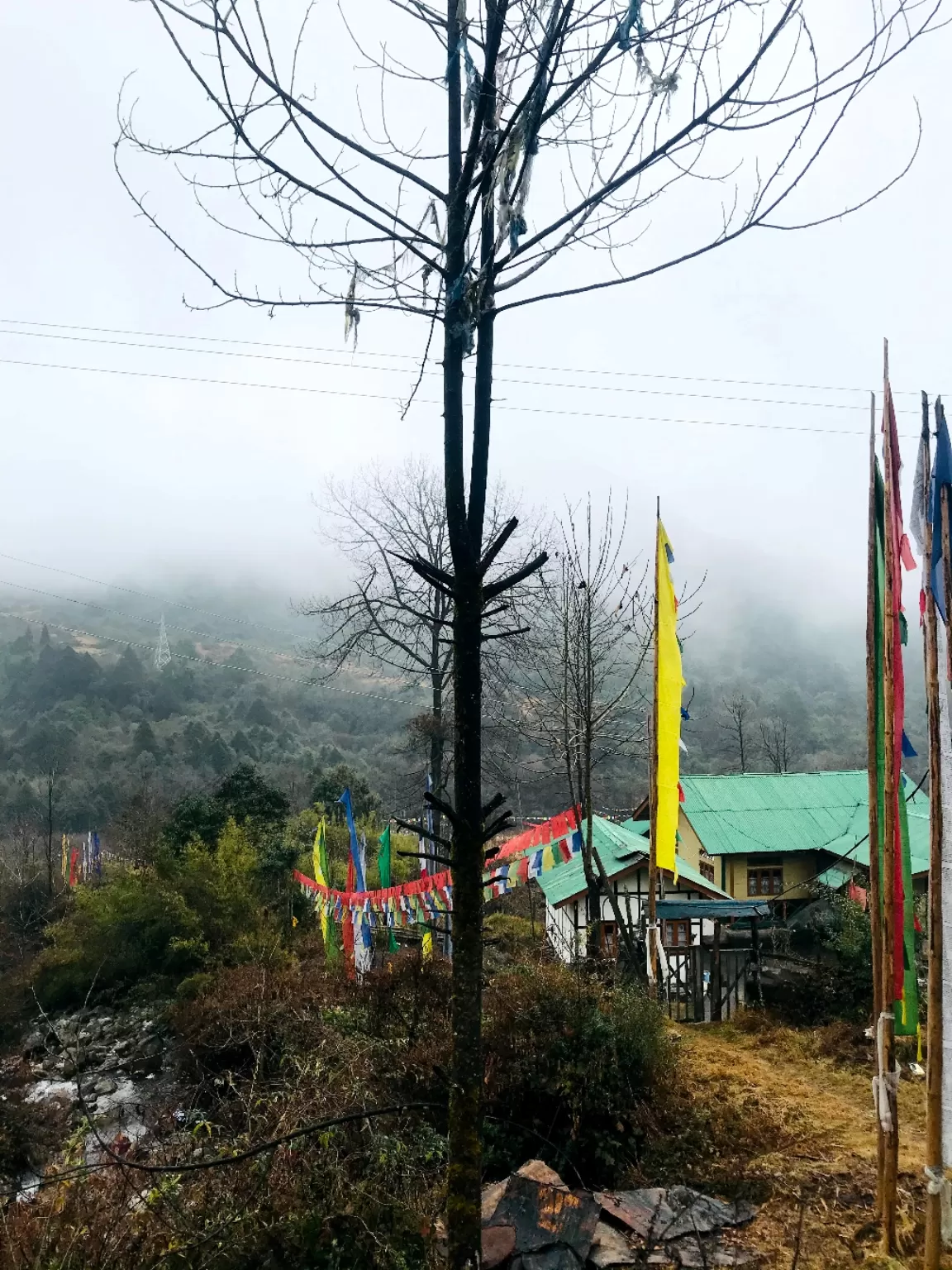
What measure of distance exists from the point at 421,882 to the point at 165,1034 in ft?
21.8

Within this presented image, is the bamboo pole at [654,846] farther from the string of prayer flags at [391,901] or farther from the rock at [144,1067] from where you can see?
the rock at [144,1067]

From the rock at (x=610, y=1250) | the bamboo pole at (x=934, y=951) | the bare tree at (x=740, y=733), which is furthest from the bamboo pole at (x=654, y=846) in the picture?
the bare tree at (x=740, y=733)

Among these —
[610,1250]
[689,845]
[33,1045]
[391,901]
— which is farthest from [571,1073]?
[689,845]

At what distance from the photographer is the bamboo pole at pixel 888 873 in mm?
4836

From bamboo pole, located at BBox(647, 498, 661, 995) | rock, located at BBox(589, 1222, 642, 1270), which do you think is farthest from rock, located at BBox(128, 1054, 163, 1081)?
rock, located at BBox(589, 1222, 642, 1270)

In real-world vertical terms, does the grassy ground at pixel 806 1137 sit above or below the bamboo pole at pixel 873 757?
below

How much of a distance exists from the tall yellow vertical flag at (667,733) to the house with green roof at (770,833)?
12.3 meters

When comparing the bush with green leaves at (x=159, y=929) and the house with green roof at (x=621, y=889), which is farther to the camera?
the house with green roof at (x=621, y=889)

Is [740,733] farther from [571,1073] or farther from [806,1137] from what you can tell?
[571,1073]

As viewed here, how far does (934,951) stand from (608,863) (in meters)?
12.8

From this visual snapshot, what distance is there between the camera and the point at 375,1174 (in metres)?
4.86

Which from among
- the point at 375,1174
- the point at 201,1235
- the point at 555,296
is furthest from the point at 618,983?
the point at 555,296

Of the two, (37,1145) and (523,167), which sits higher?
(523,167)

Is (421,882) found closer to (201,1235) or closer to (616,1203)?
(616,1203)
